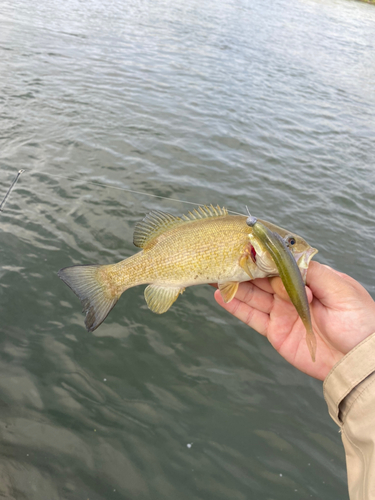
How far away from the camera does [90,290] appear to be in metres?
3.37

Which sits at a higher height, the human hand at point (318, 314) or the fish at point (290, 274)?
the fish at point (290, 274)

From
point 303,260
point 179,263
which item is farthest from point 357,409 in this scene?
point 179,263

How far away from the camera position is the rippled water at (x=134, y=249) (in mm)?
4141

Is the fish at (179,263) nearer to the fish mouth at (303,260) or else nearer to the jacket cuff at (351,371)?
the fish mouth at (303,260)

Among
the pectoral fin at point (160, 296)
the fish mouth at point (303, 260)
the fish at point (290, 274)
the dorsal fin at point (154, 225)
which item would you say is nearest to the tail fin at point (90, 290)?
the pectoral fin at point (160, 296)

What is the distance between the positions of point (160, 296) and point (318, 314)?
1.47 meters

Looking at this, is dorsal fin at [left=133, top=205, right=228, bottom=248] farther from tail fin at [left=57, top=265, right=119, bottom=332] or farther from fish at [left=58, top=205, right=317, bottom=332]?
tail fin at [left=57, top=265, right=119, bottom=332]

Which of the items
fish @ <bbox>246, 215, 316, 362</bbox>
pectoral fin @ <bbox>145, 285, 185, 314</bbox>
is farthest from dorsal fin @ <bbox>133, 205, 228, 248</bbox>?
fish @ <bbox>246, 215, 316, 362</bbox>

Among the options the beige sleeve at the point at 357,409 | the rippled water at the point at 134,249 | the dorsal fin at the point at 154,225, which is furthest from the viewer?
the rippled water at the point at 134,249

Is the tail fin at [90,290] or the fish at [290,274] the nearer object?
the fish at [290,274]

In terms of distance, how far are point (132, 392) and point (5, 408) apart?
1.58 metres

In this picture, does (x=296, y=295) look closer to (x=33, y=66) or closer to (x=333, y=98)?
(x=33, y=66)

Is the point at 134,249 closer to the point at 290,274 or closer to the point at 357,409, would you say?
the point at 290,274

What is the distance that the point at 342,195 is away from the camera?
9.43m
